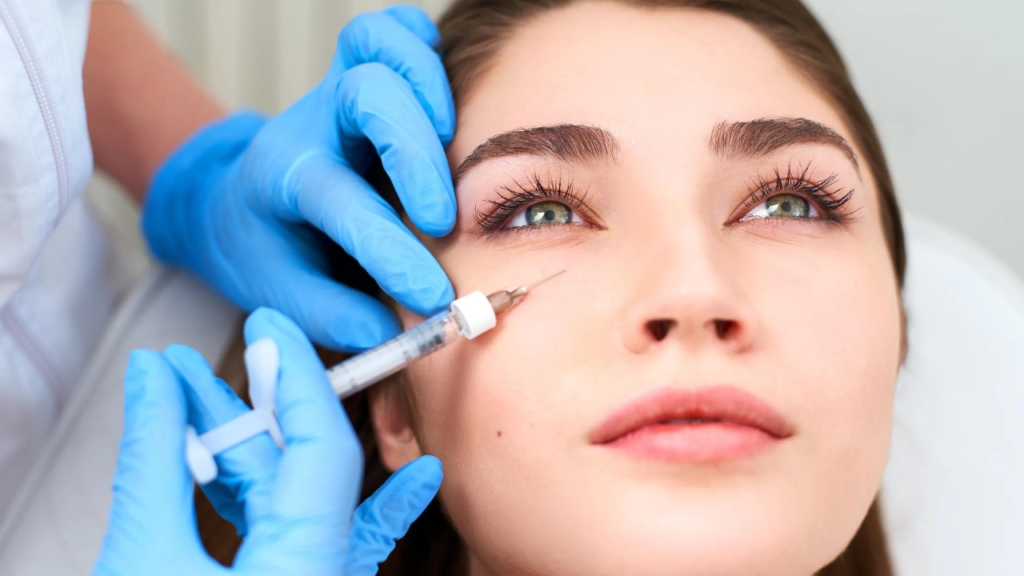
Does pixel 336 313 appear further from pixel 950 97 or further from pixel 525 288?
pixel 950 97

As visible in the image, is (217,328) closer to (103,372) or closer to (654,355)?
(103,372)

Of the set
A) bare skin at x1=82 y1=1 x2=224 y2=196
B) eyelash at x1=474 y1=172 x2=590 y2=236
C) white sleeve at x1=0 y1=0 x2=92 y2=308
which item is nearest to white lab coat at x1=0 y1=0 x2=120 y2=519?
white sleeve at x1=0 y1=0 x2=92 y2=308

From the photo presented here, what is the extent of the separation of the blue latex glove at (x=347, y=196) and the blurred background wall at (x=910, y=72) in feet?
2.49

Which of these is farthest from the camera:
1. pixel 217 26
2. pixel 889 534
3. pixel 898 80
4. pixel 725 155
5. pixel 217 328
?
pixel 217 26

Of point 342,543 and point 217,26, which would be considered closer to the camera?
point 342,543

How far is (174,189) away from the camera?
1.50 meters

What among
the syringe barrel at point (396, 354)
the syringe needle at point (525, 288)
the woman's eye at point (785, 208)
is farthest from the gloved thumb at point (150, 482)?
the woman's eye at point (785, 208)

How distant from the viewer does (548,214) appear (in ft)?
3.43

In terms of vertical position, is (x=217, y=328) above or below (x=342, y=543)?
above

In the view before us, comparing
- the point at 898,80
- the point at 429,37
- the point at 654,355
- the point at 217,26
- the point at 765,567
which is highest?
the point at 898,80

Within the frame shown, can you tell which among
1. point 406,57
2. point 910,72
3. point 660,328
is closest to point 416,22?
point 406,57

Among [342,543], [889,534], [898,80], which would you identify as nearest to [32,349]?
[342,543]

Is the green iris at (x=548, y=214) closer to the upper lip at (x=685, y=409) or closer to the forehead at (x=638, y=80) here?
the forehead at (x=638, y=80)

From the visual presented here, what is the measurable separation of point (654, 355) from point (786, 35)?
658 millimetres
